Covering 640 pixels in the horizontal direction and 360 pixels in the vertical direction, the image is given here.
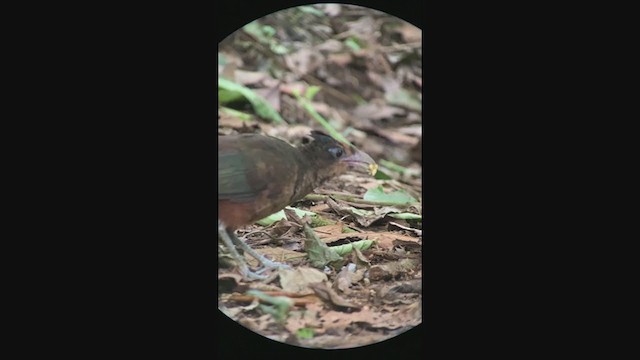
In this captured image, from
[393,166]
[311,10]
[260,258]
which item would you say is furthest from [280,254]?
[311,10]

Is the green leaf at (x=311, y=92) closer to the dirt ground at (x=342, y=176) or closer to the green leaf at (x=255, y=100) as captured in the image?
the dirt ground at (x=342, y=176)

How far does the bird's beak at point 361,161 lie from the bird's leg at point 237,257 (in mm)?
606

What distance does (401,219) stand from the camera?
3951 mm

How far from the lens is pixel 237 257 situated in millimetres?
3738

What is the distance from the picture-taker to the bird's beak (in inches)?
154

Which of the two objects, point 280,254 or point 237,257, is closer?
point 237,257

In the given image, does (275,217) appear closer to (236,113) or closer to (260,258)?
(260,258)

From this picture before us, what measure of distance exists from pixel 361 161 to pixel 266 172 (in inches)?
17.8

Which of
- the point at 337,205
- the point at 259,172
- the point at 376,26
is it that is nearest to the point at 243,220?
the point at 259,172

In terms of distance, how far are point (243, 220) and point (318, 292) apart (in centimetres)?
42

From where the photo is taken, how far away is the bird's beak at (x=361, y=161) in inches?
154

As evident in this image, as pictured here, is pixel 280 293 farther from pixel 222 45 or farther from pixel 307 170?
pixel 222 45

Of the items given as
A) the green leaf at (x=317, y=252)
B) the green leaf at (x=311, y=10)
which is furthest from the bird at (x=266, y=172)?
the green leaf at (x=311, y=10)

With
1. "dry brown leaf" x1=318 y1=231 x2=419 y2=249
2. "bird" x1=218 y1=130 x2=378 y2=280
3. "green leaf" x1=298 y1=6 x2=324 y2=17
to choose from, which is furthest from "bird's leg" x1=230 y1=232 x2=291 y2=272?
"green leaf" x1=298 y1=6 x2=324 y2=17
